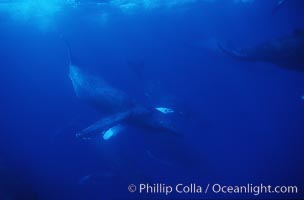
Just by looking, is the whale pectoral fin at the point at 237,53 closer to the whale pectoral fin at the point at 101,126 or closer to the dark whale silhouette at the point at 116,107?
the dark whale silhouette at the point at 116,107

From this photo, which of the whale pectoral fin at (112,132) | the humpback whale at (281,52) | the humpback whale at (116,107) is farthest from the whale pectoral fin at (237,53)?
the whale pectoral fin at (112,132)

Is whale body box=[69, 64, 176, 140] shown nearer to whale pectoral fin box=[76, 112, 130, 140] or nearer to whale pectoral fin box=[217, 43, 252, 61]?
whale pectoral fin box=[76, 112, 130, 140]

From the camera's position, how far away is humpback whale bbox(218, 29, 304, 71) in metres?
10.9

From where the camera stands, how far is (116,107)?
12.7 m

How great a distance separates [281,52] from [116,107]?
5957mm

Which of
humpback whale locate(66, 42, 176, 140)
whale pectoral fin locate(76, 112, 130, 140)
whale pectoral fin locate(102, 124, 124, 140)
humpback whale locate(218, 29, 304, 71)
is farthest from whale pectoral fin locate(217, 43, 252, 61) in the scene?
whale pectoral fin locate(102, 124, 124, 140)

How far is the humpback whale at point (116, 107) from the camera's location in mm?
11656

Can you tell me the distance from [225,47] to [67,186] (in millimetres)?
10754

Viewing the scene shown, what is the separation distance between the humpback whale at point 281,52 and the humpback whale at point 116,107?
3.36 m

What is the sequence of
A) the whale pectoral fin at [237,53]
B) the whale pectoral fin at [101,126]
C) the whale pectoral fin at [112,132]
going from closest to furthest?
1. the whale pectoral fin at [101,126]
2. the whale pectoral fin at [112,132]
3. the whale pectoral fin at [237,53]

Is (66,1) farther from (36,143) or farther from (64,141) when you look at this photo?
(36,143)

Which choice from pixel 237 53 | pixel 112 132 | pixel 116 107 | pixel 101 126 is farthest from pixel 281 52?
pixel 101 126

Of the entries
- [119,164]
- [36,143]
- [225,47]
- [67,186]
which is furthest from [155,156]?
[36,143]

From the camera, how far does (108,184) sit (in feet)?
53.9
